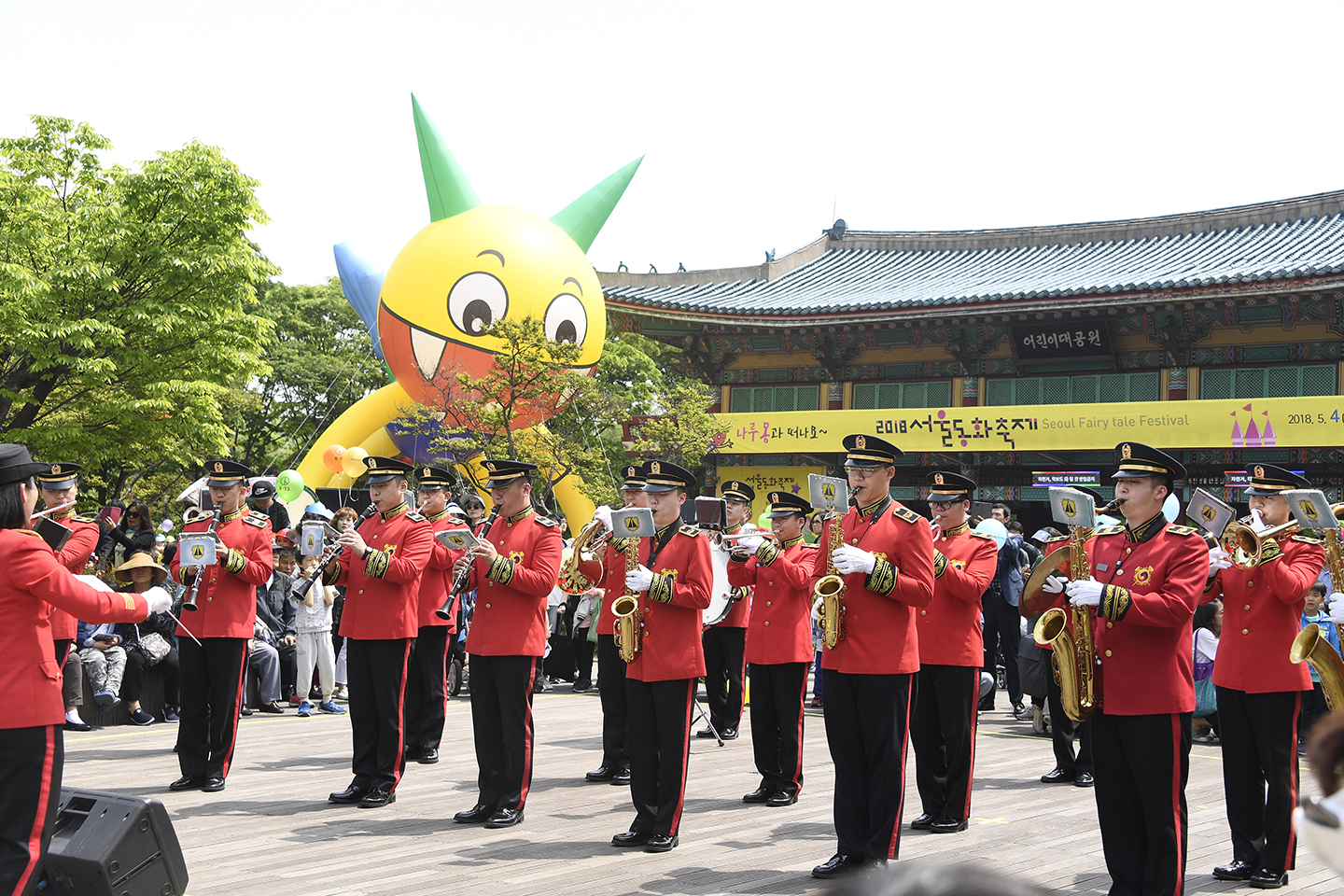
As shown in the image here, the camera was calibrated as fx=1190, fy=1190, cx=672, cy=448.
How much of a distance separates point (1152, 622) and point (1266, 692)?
1.45 metres

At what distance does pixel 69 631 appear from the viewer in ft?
24.5

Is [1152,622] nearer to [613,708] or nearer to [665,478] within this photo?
[665,478]

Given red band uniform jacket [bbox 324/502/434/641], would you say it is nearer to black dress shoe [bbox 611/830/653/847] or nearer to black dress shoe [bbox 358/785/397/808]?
black dress shoe [bbox 358/785/397/808]

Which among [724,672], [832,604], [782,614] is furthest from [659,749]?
[724,672]

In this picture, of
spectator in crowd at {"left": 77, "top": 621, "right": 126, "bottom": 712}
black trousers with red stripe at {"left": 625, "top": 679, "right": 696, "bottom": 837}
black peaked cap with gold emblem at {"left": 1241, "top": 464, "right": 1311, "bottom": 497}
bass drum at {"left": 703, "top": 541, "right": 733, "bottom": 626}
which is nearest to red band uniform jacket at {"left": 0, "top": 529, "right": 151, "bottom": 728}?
black trousers with red stripe at {"left": 625, "top": 679, "right": 696, "bottom": 837}

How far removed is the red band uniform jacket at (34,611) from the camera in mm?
4758

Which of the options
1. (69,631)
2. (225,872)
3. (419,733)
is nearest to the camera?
(225,872)

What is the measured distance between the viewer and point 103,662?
1097 centimetres

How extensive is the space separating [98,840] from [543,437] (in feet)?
55.3

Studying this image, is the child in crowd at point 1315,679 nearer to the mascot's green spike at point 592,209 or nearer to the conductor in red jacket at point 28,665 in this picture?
the conductor in red jacket at point 28,665

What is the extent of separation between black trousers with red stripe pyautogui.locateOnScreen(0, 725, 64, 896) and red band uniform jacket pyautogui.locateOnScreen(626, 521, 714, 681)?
2951 millimetres

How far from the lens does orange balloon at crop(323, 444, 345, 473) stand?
22.5 meters

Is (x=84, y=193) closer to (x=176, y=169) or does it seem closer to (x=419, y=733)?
(x=176, y=169)

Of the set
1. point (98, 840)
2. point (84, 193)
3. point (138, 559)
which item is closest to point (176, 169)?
point (84, 193)
